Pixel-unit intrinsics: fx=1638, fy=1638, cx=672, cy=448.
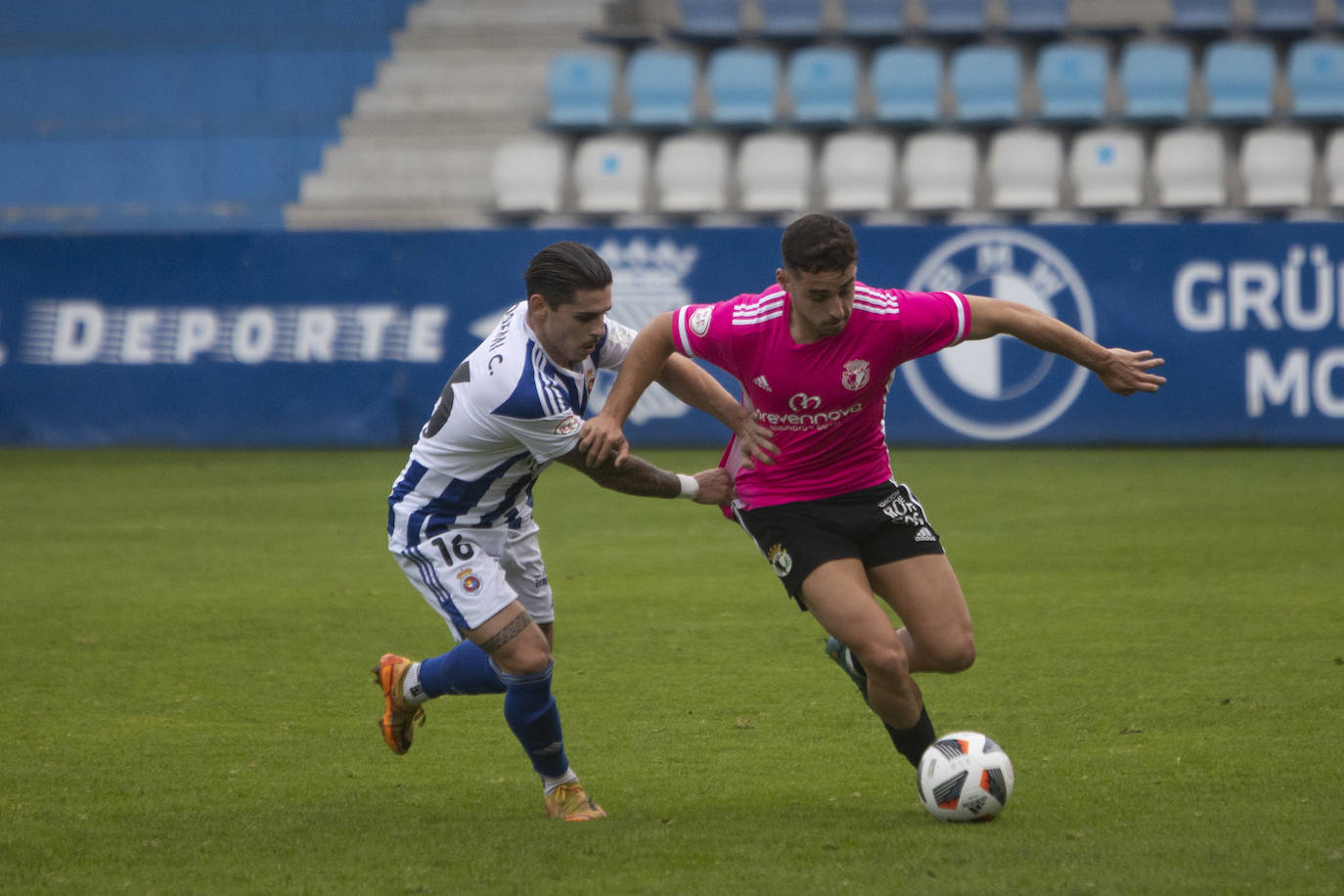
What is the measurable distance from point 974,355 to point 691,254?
9.50 feet

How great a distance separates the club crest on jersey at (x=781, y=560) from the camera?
5.17 meters

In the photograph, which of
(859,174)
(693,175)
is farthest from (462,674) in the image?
(693,175)

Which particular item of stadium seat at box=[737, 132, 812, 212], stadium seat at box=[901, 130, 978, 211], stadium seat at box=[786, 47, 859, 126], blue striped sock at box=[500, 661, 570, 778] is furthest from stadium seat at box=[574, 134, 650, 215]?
blue striped sock at box=[500, 661, 570, 778]

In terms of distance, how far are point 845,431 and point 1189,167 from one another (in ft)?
Answer: 48.2

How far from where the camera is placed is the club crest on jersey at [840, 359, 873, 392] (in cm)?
511

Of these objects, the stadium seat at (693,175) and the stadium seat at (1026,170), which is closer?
the stadium seat at (1026,170)

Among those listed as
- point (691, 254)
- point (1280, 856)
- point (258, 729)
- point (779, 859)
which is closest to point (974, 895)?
point (779, 859)

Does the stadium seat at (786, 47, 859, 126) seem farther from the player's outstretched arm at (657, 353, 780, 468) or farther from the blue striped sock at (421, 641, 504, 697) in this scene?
the blue striped sock at (421, 641, 504, 697)

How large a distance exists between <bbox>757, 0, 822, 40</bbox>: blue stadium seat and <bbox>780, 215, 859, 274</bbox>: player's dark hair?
17194mm

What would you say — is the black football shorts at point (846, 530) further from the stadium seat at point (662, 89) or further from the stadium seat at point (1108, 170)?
the stadium seat at point (662, 89)

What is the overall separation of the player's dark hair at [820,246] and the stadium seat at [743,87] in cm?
1598

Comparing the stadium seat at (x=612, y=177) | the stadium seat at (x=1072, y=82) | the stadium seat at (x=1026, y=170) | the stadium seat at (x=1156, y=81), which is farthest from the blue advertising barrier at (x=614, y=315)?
the stadium seat at (x=1072, y=82)

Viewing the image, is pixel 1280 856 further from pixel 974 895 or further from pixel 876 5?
pixel 876 5

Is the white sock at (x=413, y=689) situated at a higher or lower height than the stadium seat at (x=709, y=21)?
lower
